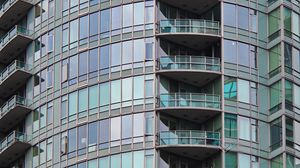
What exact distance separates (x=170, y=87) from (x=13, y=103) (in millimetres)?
14327

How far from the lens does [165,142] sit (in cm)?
9844

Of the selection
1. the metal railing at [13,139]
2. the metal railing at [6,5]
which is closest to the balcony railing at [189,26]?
the metal railing at [6,5]

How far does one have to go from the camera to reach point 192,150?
98375 millimetres

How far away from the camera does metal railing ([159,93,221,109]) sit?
99562 mm

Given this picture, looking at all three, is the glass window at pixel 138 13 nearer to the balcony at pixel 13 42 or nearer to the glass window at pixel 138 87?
the glass window at pixel 138 87

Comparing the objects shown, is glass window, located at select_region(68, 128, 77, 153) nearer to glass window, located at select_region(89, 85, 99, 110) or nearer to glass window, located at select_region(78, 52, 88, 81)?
glass window, located at select_region(89, 85, 99, 110)

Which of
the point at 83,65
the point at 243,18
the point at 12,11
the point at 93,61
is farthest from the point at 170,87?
the point at 12,11

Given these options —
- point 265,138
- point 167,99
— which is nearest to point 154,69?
point 167,99

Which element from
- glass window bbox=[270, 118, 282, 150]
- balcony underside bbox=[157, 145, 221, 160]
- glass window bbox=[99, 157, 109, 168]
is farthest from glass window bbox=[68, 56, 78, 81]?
glass window bbox=[270, 118, 282, 150]

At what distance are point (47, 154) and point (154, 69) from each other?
1086 centimetres

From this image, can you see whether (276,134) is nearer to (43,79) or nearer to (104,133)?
(104,133)

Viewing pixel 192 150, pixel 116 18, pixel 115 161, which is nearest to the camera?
pixel 192 150

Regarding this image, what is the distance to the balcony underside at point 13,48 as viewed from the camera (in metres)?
110

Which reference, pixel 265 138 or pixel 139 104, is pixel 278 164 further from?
pixel 139 104
